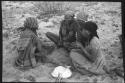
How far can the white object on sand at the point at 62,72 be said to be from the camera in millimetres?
7718

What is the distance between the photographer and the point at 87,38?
311 inches

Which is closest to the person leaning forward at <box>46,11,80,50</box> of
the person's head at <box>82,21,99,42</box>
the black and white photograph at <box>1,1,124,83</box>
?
the black and white photograph at <box>1,1,124,83</box>

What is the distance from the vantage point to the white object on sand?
7718 mm

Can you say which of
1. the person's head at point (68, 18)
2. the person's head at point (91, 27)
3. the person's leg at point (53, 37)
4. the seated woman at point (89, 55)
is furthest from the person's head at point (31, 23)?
the person's head at point (91, 27)

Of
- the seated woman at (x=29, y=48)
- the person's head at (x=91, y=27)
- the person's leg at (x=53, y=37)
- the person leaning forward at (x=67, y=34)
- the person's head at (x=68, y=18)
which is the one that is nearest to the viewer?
the person's head at (x=91, y=27)

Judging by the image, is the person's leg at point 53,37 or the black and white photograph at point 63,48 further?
the person's leg at point 53,37

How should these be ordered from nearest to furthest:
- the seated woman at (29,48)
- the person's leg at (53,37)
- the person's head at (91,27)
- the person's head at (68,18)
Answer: the person's head at (91,27)
the seated woman at (29,48)
the person's head at (68,18)
the person's leg at (53,37)

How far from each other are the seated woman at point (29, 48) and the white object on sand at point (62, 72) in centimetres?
50

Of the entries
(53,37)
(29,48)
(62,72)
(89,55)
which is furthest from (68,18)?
(62,72)

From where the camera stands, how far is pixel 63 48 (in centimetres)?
854

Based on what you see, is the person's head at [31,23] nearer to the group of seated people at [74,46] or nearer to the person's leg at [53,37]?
the group of seated people at [74,46]

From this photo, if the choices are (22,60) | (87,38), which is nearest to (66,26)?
(87,38)

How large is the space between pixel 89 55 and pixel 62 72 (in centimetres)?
73

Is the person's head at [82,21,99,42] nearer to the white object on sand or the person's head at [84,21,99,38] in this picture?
the person's head at [84,21,99,38]
